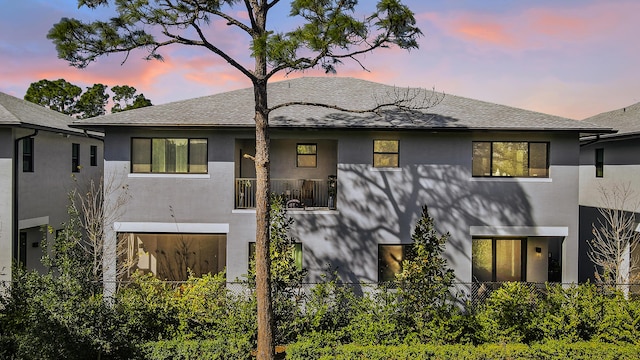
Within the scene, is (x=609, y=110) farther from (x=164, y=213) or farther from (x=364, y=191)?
(x=164, y=213)

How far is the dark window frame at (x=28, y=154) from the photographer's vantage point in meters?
13.9

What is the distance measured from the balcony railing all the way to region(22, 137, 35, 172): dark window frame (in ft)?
25.6

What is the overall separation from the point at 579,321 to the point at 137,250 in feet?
49.3

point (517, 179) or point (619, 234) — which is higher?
point (517, 179)

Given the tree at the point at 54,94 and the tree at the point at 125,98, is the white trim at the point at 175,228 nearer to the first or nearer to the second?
the tree at the point at 54,94

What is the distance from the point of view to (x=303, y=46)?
7.76 m

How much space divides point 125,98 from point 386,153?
4342 centimetres

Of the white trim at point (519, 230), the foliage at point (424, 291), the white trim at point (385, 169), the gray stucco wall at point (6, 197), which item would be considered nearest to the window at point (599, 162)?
the white trim at point (519, 230)

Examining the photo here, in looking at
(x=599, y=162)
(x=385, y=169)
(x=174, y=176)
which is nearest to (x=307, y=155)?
(x=385, y=169)

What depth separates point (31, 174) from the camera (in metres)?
14.2

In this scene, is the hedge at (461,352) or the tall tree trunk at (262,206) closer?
the hedge at (461,352)

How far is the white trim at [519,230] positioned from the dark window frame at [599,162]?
5117 mm

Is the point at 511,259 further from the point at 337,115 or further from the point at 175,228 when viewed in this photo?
the point at 175,228

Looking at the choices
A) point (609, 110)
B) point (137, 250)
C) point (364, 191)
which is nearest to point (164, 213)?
point (137, 250)
